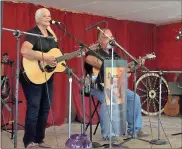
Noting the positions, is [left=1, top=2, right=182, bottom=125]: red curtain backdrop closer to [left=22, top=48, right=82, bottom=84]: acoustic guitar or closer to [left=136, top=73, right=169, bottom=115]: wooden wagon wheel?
[left=136, top=73, right=169, bottom=115]: wooden wagon wheel

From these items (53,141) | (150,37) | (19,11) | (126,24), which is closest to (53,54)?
(53,141)

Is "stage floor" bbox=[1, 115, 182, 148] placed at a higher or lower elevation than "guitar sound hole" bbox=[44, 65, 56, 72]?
lower

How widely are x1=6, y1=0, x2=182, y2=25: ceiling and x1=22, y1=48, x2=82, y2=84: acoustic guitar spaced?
185cm

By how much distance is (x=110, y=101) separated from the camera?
2.65 m

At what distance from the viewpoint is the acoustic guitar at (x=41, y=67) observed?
2512 millimetres

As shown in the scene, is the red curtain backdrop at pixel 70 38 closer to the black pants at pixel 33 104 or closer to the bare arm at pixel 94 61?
the bare arm at pixel 94 61

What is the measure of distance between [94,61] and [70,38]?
6.29 feet

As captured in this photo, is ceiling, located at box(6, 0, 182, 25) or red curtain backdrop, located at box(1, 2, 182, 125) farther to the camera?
ceiling, located at box(6, 0, 182, 25)

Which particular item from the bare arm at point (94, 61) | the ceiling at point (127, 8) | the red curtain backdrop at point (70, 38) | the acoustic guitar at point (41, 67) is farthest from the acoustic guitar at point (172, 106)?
the acoustic guitar at point (41, 67)

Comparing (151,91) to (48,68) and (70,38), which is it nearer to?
(70,38)

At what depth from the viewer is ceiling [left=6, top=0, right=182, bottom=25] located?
433 centimetres

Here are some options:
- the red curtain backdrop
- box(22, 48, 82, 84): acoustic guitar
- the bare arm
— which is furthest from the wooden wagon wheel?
box(22, 48, 82, 84): acoustic guitar

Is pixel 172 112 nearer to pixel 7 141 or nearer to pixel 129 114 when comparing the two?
pixel 129 114

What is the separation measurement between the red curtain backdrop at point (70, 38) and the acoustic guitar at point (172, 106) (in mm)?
698
